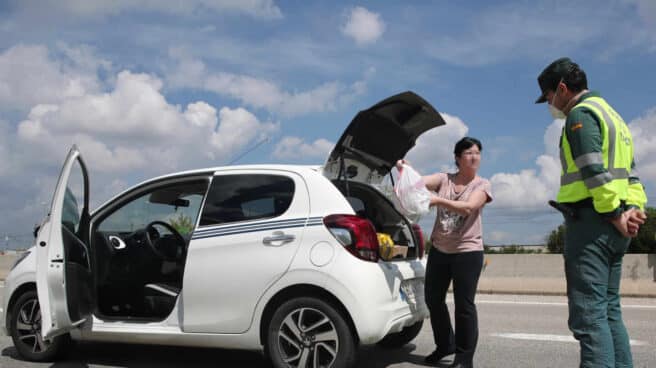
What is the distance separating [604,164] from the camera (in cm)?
369

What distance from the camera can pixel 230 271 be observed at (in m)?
4.97

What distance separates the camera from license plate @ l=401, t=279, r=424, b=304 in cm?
508

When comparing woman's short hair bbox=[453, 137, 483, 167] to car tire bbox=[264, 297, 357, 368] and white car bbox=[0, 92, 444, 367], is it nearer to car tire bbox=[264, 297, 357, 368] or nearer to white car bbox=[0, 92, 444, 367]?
white car bbox=[0, 92, 444, 367]

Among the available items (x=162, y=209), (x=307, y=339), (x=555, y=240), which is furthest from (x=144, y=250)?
(x=555, y=240)

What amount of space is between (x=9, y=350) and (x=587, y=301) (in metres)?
5.55

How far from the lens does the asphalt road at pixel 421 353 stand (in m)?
5.72

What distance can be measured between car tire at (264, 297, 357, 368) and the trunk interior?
916 mm

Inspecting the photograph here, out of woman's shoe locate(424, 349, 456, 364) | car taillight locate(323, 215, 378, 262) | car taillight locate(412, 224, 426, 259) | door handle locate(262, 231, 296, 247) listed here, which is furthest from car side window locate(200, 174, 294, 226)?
woman's shoe locate(424, 349, 456, 364)

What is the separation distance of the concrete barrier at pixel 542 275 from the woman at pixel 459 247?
7577 millimetres

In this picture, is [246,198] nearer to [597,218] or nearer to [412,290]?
[412,290]

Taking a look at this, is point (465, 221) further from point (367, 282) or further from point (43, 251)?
point (43, 251)

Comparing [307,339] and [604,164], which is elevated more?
[604,164]

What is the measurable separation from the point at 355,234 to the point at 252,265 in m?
0.85

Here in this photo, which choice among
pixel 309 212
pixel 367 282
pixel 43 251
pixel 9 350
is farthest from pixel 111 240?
pixel 367 282
